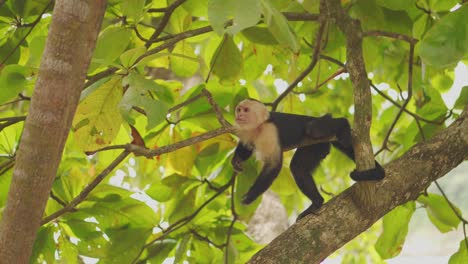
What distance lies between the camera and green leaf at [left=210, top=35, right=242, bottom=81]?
6.86 feet

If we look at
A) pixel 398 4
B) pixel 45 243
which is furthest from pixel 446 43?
pixel 45 243

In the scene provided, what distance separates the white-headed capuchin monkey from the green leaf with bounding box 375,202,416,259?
25 cm

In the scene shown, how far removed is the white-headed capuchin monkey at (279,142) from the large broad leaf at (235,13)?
1066 mm

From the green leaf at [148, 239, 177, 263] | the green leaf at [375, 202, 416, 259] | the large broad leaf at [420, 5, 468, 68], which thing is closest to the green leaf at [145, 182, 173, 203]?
the green leaf at [148, 239, 177, 263]

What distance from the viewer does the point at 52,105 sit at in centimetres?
115

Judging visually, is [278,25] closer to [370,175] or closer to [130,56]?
[130,56]

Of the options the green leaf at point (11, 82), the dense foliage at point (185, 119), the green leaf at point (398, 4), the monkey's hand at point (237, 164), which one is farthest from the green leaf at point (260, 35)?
the green leaf at point (11, 82)

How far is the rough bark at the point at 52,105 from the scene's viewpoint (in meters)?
1.13

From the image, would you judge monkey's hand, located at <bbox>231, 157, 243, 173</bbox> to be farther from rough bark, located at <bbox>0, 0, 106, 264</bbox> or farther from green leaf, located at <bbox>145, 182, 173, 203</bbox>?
rough bark, located at <bbox>0, 0, 106, 264</bbox>

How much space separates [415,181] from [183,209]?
0.90 metres

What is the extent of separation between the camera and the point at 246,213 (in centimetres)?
238

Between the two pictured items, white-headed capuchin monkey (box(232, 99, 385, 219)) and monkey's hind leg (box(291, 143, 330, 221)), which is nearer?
white-headed capuchin monkey (box(232, 99, 385, 219))

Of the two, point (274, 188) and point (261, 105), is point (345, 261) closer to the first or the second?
point (274, 188)

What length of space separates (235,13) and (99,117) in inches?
29.5
